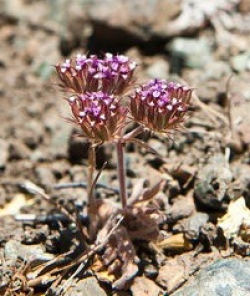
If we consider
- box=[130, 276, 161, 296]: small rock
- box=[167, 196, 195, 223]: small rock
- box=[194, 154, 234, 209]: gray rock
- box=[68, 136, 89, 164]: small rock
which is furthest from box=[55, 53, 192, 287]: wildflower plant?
box=[68, 136, 89, 164]: small rock

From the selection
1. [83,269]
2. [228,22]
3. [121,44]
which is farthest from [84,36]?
[83,269]

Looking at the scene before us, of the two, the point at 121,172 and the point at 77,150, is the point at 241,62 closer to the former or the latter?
the point at 77,150

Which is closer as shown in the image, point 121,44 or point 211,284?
point 211,284

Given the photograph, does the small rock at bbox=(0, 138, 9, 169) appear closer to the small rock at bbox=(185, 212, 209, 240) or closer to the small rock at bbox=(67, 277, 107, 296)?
the small rock at bbox=(67, 277, 107, 296)

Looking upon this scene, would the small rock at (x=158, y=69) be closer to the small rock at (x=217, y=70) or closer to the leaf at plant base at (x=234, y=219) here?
the small rock at (x=217, y=70)

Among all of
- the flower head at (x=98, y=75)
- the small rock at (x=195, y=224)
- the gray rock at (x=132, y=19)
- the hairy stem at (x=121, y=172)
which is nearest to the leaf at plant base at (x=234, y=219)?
the small rock at (x=195, y=224)

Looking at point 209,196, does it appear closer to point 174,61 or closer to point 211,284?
point 211,284
